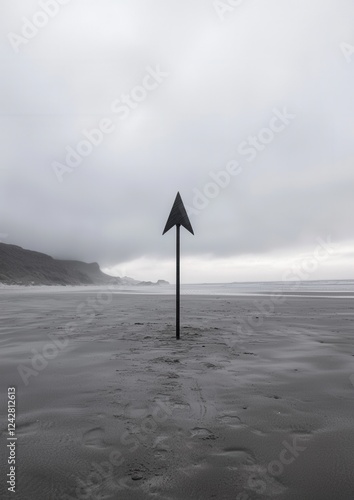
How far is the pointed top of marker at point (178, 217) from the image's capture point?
25.7 feet

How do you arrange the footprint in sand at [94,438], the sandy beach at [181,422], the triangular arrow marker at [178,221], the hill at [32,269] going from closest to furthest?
the sandy beach at [181,422] < the footprint in sand at [94,438] < the triangular arrow marker at [178,221] < the hill at [32,269]

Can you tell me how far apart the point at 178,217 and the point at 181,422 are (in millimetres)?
5337

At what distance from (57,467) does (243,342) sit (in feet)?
17.9

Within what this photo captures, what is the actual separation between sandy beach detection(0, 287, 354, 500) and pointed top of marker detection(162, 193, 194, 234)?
2.88 meters

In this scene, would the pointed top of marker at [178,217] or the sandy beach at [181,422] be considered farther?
the pointed top of marker at [178,217]

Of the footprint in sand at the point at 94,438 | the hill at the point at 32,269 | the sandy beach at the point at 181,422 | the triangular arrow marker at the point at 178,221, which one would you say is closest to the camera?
the sandy beach at the point at 181,422

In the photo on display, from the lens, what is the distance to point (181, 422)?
3.13m

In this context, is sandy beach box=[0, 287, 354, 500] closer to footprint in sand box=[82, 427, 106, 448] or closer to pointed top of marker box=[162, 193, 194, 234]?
footprint in sand box=[82, 427, 106, 448]

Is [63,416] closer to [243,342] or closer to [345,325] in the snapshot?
[243,342]

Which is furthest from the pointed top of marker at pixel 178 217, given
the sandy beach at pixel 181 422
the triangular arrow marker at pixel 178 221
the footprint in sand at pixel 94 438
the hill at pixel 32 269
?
the hill at pixel 32 269

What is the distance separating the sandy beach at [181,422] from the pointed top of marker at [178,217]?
288 cm

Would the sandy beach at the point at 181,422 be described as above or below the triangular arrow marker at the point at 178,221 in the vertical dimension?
below

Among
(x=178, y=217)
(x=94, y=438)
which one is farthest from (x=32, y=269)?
(x=94, y=438)

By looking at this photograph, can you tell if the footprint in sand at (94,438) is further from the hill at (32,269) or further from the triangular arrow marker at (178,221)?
the hill at (32,269)
